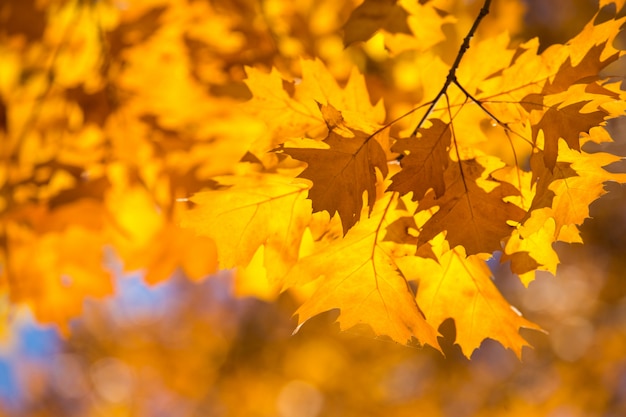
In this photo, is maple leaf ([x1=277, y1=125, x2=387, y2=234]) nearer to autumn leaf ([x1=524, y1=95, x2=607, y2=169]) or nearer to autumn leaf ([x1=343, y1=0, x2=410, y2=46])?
autumn leaf ([x1=524, y1=95, x2=607, y2=169])

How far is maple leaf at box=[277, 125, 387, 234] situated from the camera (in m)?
1.09

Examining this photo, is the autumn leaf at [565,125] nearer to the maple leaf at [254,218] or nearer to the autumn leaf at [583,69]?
the autumn leaf at [583,69]

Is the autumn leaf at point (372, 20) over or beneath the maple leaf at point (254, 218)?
over

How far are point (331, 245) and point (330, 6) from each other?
59.6 inches

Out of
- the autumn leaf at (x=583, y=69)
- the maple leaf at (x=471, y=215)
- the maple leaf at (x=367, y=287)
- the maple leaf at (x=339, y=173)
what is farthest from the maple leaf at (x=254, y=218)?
the autumn leaf at (x=583, y=69)

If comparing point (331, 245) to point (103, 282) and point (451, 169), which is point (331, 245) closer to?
point (451, 169)

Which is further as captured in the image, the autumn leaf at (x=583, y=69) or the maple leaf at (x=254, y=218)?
the maple leaf at (x=254, y=218)

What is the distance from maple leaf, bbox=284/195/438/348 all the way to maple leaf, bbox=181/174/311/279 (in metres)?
0.10

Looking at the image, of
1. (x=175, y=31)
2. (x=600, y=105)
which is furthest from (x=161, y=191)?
(x=600, y=105)

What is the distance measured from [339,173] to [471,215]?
0.25 metres

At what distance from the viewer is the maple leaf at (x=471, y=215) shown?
1.07 meters

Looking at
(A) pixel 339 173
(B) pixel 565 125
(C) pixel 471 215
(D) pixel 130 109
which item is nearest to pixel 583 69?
(B) pixel 565 125

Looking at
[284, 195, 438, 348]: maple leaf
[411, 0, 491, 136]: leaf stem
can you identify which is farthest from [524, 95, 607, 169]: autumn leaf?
[284, 195, 438, 348]: maple leaf

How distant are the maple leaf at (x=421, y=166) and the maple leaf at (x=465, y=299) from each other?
271mm
